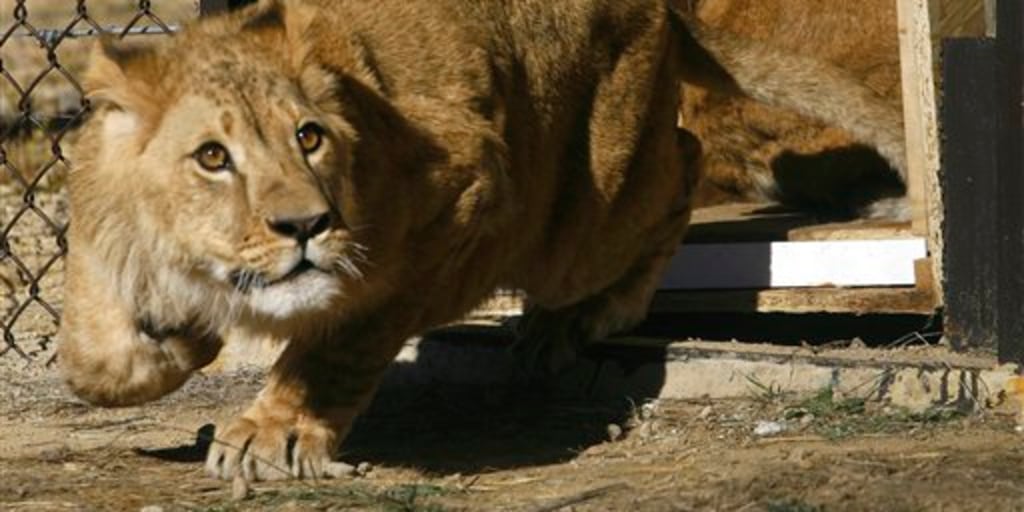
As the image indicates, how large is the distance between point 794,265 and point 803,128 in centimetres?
100

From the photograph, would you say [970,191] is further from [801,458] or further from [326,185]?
[326,185]

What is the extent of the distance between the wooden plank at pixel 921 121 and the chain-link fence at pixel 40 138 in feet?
6.72

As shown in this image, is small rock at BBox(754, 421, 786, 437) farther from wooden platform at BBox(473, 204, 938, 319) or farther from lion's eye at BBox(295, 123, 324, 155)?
lion's eye at BBox(295, 123, 324, 155)

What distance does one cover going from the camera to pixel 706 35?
6906 millimetres

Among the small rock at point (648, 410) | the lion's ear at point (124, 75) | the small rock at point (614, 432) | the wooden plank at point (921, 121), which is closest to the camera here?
the lion's ear at point (124, 75)

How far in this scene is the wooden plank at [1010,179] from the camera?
570 centimetres

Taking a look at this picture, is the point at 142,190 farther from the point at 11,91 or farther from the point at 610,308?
the point at 11,91

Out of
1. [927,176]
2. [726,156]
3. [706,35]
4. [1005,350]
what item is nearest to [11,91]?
[726,156]

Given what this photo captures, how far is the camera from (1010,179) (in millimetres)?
5750

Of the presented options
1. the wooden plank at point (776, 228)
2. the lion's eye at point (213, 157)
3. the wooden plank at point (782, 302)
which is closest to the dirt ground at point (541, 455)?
the wooden plank at point (782, 302)

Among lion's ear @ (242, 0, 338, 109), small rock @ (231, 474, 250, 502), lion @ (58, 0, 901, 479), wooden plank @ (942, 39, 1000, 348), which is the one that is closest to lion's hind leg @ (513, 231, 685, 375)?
lion @ (58, 0, 901, 479)

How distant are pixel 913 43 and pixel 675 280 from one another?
118 cm

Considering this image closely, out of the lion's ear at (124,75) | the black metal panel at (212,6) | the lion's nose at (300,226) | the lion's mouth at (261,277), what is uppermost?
the black metal panel at (212,6)

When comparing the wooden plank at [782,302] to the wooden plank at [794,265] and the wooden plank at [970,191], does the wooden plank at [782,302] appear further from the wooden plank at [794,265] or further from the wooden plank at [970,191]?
the wooden plank at [970,191]
